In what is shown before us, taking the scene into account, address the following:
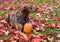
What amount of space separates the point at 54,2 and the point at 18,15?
4.50m

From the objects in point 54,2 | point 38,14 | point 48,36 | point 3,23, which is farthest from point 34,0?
point 48,36

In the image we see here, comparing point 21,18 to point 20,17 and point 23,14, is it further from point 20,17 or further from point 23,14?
point 23,14

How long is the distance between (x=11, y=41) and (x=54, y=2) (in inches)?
199

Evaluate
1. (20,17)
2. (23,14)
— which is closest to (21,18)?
(20,17)

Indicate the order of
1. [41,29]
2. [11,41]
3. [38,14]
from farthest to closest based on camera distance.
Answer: [38,14] → [41,29] → [11,41]

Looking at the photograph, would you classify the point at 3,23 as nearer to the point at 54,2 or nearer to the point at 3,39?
the point at 3,39

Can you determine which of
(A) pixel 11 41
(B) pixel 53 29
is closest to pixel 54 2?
(B) pixel 53 29

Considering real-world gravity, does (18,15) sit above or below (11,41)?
above

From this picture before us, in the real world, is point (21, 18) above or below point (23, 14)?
below

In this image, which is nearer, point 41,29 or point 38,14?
point 41,29

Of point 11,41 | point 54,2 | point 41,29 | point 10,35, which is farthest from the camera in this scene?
point 54,2

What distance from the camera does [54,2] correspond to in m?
9.27

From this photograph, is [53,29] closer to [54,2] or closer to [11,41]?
[11,41]

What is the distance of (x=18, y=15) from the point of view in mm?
5023
